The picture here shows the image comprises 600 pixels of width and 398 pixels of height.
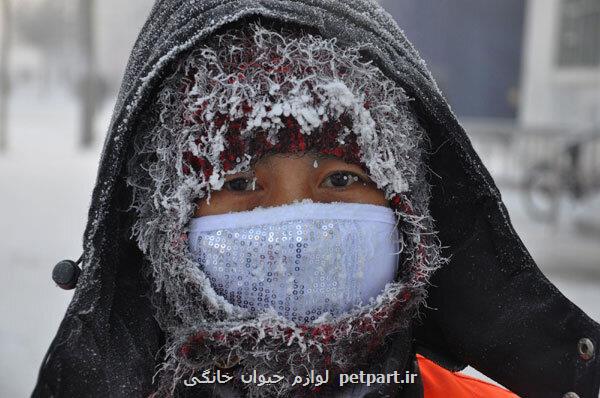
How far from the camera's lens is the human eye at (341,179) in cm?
137

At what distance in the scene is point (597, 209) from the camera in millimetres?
9641

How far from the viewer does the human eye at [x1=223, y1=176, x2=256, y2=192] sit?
1.34m

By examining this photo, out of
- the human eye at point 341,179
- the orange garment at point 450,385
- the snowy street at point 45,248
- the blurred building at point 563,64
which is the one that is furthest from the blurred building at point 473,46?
the human eye at point 341,179

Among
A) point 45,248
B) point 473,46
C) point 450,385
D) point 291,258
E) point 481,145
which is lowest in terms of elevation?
point 45,248

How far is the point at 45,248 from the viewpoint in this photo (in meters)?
6.52

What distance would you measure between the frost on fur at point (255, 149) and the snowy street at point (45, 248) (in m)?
1.67

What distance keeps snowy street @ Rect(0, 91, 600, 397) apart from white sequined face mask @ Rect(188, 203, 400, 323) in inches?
67.0

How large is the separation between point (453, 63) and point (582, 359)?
15885 millimetres

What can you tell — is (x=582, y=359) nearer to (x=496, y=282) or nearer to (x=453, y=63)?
(x=496, y=282)

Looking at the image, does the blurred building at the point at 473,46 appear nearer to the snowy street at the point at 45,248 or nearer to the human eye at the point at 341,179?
the snowy street at the point at 45,248

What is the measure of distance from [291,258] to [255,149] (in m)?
0.21

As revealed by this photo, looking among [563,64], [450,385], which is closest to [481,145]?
[563,64]

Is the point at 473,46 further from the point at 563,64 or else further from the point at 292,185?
the point at 292,185

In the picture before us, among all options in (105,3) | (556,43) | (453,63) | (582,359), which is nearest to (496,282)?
(582,359)
